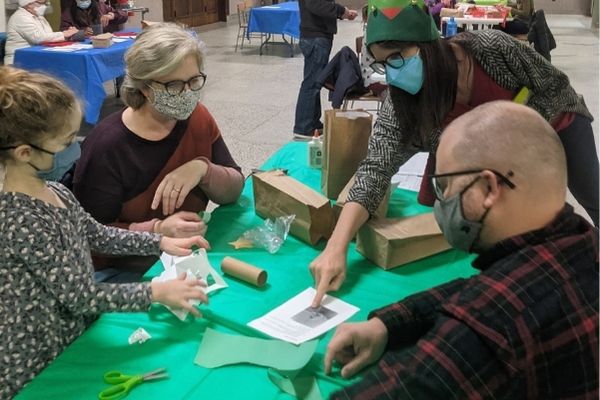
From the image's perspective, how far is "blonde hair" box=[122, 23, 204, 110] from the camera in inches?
79.1

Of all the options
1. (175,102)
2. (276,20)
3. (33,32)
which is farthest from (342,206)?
(276,20)

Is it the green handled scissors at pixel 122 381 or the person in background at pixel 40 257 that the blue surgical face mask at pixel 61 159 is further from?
the green handled scissors at pixel 122 381

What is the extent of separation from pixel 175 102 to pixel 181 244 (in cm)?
48

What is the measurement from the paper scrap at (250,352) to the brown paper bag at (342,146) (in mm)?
978

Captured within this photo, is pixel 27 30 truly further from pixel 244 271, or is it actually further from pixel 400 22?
pixel 244 271

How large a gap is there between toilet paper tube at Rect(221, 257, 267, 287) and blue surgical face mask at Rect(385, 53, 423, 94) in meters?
0.76

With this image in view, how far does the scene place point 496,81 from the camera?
208cm

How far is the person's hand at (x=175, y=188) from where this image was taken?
2047mm

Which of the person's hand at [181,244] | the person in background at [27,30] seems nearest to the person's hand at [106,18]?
the person in background at [27,30]

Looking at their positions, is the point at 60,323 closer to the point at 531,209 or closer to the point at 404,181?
the point at 531,209

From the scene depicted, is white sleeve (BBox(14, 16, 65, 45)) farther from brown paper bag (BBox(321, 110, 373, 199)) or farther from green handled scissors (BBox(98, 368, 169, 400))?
green handled scissors (BBox(98, 368, 169, 400))

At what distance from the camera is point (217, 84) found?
7.31m

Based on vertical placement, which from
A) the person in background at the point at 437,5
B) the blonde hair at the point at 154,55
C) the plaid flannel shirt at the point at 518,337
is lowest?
the plaid flannel shirt at the point at 518,337

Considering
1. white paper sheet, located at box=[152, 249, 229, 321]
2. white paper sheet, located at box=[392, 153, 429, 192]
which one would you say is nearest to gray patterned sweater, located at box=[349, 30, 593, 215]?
white paper sheet, located at box=[392, 153, 429, 192]
